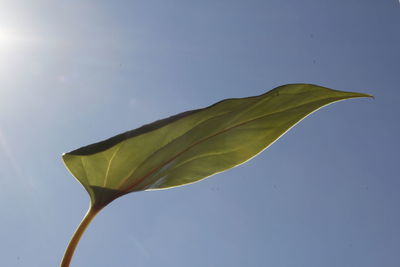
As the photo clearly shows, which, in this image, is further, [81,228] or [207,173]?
[207,173]

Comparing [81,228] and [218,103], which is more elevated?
[218,103]

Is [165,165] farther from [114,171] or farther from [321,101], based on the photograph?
[321,101]

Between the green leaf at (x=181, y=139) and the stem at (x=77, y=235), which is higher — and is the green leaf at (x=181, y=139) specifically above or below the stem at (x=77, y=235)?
above

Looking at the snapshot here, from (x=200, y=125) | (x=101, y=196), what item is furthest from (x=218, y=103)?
(x=101, y=196)

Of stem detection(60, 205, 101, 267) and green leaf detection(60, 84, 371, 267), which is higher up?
green leaf detection(60, 84, 371, 267)

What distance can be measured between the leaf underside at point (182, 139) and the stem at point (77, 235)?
0.01 m

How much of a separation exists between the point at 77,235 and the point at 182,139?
14cm

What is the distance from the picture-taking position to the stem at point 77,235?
37cm

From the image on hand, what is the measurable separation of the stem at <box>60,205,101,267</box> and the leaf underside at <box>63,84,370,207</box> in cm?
1

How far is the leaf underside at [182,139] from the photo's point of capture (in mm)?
441

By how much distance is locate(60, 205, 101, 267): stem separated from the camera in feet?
1.20

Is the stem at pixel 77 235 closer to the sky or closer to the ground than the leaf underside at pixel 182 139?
closer to the ground

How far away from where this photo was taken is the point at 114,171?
0.45m

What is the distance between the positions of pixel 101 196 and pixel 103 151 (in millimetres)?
46
